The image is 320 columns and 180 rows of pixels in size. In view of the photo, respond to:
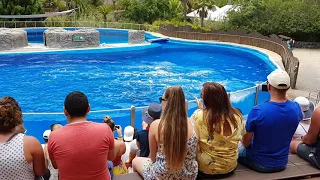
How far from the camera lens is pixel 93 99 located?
10188mm

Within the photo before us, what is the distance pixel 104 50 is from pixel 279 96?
16.5 m

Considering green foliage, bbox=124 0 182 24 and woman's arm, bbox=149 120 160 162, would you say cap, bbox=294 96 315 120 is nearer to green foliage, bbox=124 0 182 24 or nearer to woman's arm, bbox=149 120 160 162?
woman's arm, bbox=149 120 160 162

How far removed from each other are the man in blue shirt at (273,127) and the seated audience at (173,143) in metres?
0.60

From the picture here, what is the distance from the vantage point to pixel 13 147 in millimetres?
2168

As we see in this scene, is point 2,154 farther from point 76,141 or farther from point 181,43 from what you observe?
point 181,43

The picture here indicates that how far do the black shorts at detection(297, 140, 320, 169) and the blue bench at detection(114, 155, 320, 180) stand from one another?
1.7 inches

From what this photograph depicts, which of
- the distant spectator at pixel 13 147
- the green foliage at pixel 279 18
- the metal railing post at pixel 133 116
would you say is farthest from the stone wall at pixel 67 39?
the distant spectator at pixel 13 147

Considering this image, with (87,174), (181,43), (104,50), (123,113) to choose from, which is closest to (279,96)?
(87,174)

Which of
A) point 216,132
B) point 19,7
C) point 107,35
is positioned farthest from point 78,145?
point 19,7

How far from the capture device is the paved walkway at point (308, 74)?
31.1 feet

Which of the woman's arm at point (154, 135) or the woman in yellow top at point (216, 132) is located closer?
the woman's arm at point (154, 135)

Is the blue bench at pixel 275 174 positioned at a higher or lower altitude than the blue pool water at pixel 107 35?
lower

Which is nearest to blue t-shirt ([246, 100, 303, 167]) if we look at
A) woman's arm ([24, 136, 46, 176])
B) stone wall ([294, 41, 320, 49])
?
woman's arm ([24, 136, 46, 176])

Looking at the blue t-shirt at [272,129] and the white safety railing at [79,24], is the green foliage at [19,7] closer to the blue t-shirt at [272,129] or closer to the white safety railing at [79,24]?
the white safety railing at [79,24]
